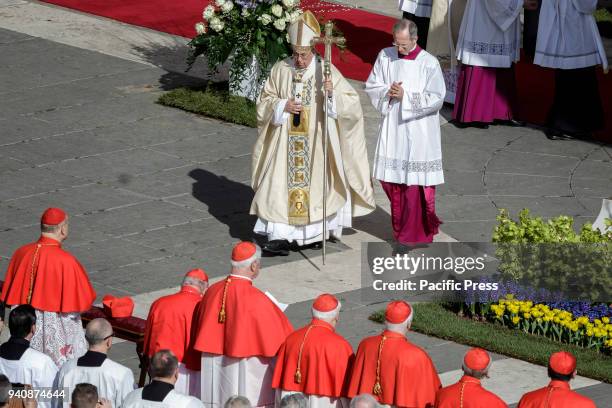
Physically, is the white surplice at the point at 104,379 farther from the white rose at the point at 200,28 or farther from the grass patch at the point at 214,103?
the white rose at the point at 200,28

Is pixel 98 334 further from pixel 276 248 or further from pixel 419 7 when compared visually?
pixel 419 7

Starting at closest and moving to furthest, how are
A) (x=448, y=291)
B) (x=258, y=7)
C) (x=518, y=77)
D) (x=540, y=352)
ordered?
(x=540, y=352), (x=448, y=291), (x=258, y=7), (x=518, y=77)

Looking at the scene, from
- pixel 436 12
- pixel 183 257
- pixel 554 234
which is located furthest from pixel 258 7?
pixel 554 234

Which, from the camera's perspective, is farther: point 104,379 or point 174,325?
point 174,325

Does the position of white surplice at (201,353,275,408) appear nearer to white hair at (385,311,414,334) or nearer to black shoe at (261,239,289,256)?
white hair at (385,311,414,334)

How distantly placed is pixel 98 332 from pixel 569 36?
370 inches

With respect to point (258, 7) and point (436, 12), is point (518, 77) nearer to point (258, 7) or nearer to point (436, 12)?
point (436, 12)

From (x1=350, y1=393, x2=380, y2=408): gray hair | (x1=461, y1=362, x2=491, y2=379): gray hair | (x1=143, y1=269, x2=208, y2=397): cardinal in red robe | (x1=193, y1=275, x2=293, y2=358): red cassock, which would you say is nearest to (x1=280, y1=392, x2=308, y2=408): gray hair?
(x1=350, y1=393, x2=380, y2=408): gray hair

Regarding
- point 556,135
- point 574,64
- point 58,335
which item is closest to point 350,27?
point 574,64

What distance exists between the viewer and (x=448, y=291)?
13031 millimetres

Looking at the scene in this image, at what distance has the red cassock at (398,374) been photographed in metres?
9.40

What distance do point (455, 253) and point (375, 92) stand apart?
1632 millimetres

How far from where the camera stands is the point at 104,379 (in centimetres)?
927

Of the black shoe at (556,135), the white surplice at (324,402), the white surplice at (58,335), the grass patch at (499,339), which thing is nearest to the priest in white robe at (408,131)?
the grass patch at (499,339)
